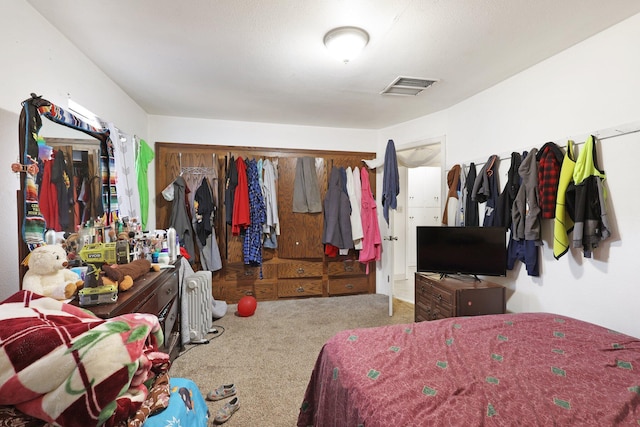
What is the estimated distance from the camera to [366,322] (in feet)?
10.2

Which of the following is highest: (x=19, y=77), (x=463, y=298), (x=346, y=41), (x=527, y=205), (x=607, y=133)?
(x=346, y=41)

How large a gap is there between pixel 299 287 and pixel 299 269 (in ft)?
0.79

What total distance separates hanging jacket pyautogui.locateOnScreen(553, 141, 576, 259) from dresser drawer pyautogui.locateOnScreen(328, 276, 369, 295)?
2408mm

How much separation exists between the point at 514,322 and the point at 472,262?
34.3 inches

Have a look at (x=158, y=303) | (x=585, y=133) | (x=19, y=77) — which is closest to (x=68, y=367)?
(x=158, y=303)

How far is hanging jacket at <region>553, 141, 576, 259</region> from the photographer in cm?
197

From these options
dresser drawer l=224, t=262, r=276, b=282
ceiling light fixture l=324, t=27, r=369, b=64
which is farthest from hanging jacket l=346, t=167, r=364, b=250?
ceiling light fixture l=324, t=27, r=369, b=64

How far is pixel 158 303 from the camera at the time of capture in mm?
1817

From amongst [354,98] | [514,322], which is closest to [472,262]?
[514,322]

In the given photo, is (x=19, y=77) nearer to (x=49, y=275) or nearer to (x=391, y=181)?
(x=49, y=275)

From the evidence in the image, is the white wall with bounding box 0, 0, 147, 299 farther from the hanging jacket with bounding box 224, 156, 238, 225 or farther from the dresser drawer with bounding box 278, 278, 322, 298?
the dresser drawer with bounding box 278, 278, 322, 298

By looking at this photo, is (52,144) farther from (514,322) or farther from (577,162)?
(577,162)

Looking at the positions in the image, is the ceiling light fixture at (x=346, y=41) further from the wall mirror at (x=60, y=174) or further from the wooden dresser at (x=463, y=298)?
the wooden dresser at (x=463, y=298)

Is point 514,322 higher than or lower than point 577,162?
lower
